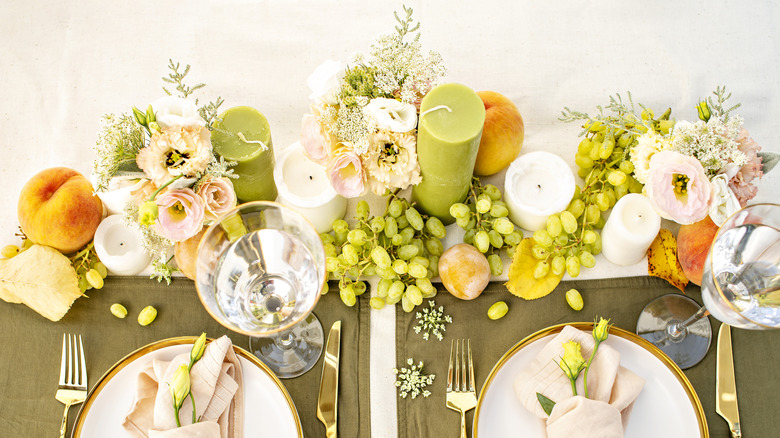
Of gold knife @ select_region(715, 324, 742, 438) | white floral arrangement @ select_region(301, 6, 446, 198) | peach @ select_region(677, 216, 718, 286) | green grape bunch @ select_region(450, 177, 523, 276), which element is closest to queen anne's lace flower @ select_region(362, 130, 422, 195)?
white floral arrangement @ select_region(301, 6, 446, 198)

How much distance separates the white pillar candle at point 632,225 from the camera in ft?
2.62

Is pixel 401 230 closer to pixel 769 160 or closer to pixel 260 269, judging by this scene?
pixel 260 269

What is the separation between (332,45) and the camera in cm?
103

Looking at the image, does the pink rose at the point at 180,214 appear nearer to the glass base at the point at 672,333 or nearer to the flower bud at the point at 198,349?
the flower bud at the point at 198,349

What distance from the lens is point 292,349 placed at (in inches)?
32.6

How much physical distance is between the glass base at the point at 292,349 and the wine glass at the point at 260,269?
9cm

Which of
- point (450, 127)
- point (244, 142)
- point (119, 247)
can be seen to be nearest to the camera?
point (450, 127)

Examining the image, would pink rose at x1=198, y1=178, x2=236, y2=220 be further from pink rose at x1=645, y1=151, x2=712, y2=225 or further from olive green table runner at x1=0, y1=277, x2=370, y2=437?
pink rose at x1=645, y1=151, x2=712, y2=225

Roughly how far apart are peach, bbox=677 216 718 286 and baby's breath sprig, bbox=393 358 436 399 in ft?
1.38

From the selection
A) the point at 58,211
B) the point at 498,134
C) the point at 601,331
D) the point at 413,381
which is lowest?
the point at 413,381

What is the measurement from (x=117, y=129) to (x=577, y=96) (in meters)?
0.77

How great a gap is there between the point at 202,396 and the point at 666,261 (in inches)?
28.5

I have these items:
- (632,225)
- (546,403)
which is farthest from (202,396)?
(632,225)

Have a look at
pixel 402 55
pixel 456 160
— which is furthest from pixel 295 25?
pixel 456 160
